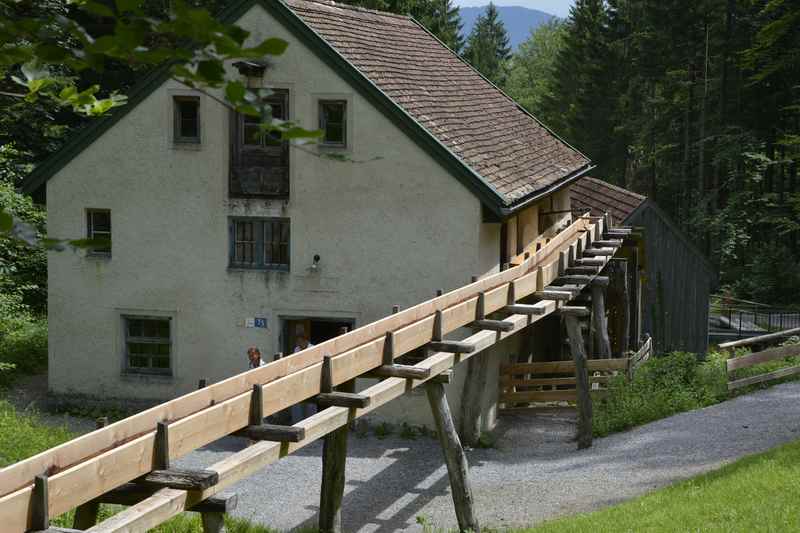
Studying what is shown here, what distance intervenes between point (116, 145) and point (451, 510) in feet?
31.3

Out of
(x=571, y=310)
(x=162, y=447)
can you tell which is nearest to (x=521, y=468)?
(x=571, y=310)

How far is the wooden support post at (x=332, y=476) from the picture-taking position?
12312 millimetres

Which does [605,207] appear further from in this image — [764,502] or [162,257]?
[764,502]

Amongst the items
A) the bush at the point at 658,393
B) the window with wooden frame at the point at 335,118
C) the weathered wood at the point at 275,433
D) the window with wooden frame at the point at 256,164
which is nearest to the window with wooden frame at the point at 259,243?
the window with wooden frame at the point at 256,164

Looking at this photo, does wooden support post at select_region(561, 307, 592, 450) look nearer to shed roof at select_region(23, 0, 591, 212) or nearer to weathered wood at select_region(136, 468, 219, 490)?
shed roof at select_region(23, 0, 591, 212)

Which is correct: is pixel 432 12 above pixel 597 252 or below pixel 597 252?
above

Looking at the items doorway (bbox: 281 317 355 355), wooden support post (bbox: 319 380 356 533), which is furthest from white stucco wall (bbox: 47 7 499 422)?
wooden support post (bbox: 319 380 356 533)

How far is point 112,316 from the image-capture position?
20.6 m

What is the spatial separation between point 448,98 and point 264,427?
13892 millimetres

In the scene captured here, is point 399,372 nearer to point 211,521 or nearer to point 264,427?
point 264,427

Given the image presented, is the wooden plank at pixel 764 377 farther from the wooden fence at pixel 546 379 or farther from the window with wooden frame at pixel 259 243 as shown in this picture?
the window with wooden frame at pixel 259 243

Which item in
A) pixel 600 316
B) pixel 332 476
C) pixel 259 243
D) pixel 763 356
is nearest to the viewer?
pixel 332 476

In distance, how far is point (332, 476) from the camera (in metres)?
12.3

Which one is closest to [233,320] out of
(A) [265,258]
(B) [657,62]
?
(A) [265,258]
